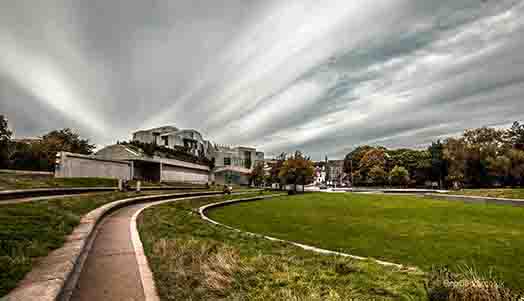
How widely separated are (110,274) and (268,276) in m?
2.47

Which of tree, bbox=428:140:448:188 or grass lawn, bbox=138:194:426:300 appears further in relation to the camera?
Answer: tree, bbox=428:140:448:188

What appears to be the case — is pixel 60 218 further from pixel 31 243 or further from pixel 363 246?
pixel 363 246

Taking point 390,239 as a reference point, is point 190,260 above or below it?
above

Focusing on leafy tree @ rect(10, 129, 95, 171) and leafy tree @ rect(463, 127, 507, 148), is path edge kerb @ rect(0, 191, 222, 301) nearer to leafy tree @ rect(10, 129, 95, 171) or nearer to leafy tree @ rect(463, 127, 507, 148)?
leafy tree @ rect(10, 129, 95, 171)

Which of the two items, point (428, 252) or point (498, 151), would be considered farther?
point (498, 151)

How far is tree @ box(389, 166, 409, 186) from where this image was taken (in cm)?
6281

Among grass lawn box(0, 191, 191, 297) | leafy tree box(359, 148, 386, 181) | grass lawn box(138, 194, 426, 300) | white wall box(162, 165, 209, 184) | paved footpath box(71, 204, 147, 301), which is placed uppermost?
leafy tree box(359, 148, 386, 181)

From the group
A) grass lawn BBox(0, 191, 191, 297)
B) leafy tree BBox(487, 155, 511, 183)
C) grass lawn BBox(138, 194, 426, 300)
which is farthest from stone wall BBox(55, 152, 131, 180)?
leafy tree BBox(487, 155, 511, 183)

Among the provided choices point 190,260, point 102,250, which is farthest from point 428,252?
point 102,250

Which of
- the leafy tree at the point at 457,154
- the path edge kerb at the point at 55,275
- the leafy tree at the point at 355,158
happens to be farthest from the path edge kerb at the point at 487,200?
the leafy tree at the point at 355,158

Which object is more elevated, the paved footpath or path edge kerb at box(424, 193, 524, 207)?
the paved footpath

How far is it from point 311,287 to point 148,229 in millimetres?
5903

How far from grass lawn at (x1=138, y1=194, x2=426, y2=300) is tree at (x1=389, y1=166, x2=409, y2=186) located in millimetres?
64648

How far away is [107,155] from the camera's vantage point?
1763 inches
